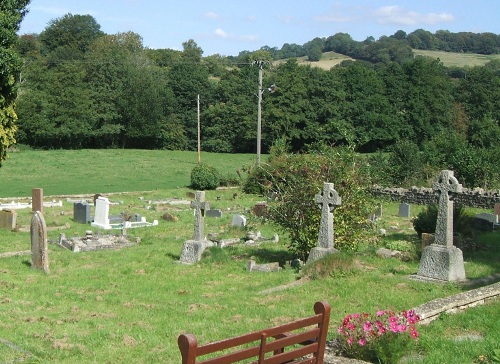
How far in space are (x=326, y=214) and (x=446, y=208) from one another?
8.84ft

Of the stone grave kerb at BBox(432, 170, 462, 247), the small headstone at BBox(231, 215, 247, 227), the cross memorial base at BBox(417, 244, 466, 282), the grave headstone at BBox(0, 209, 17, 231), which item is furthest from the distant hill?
the cross memorial base at BBox(417, 244, 466, 282)

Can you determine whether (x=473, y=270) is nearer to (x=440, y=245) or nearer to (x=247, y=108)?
(x=440, y=245)

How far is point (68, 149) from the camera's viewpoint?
67.8 m

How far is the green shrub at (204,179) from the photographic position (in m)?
39.8

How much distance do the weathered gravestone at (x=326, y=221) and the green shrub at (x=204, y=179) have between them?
24.8 metres

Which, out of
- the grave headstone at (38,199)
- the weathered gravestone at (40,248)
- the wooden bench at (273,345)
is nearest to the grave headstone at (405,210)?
the grave headstone at (38,199)

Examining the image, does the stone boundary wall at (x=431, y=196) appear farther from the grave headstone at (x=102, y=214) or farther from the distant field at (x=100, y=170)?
the distant field at (x=100, y=170)

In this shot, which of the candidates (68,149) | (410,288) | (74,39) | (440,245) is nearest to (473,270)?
(440,245)

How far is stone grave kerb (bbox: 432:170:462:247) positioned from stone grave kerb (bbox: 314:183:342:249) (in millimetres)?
2289

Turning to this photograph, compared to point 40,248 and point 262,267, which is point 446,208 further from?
point 40,248

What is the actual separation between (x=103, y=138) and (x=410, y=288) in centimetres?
6267

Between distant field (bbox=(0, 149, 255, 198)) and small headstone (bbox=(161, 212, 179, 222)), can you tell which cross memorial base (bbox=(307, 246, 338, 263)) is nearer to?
small headstone (bbox=(161, 212, 179, 222))

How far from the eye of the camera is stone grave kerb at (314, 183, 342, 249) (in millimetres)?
15094

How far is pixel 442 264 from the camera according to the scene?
13492 millimetres
